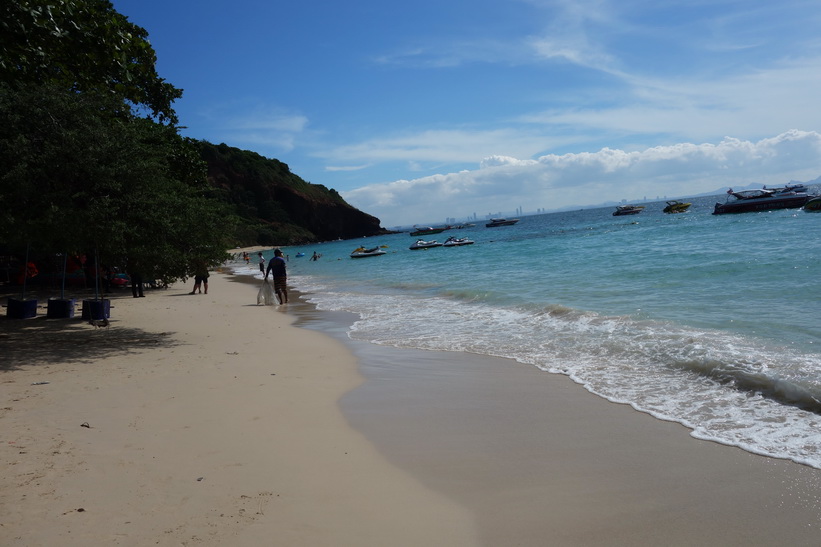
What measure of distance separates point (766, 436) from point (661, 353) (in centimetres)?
302

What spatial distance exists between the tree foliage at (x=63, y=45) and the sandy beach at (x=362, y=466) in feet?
14.9

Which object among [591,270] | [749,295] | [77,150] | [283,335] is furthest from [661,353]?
[591,270]

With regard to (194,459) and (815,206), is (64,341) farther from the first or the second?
(815,206)

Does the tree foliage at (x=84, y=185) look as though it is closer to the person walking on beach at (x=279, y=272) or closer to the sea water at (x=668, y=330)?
the sea water at (x=668, y=330)

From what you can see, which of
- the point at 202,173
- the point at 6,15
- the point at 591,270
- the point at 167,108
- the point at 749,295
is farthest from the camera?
the point at 202,173

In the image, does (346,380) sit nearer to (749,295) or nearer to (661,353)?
(661,353)

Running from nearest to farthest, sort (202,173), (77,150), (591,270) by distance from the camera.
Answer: (77,150)
(591,270)
(202,173)

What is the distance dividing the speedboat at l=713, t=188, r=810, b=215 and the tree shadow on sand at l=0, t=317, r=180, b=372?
214 ft

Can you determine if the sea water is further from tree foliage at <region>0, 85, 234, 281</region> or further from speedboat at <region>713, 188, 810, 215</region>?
speedboat at <region>713, 188, 810, 215</region>

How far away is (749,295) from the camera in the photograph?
1191 centimetres

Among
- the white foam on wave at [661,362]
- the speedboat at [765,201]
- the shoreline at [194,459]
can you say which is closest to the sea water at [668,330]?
the white foam on wave at [661,362]

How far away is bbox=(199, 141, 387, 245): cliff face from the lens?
10394 centimetres

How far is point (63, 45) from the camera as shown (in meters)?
8.05

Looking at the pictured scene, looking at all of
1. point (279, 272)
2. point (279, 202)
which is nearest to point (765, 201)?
point (279, 272)
